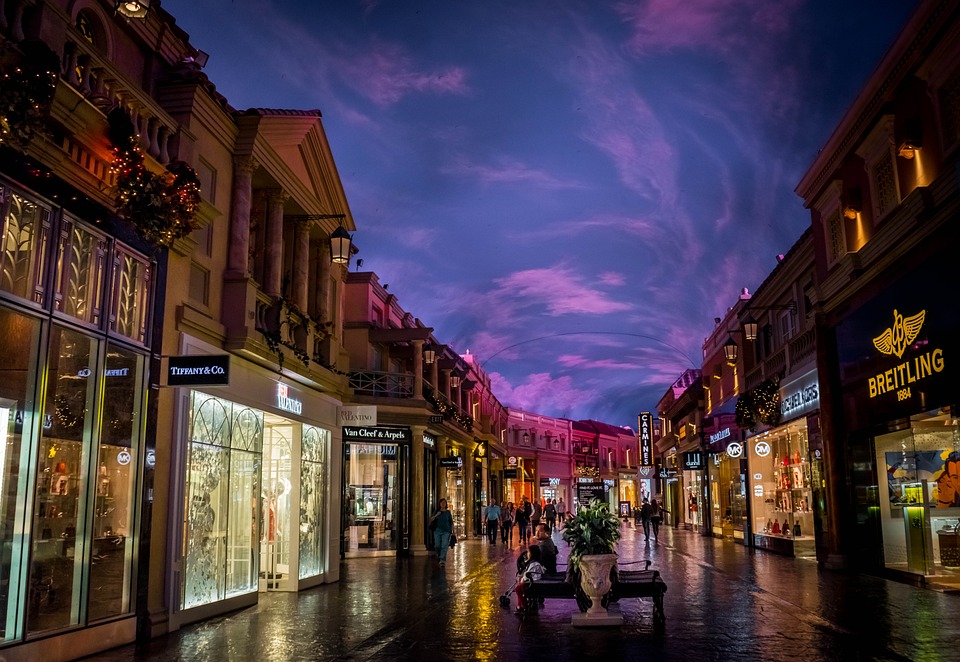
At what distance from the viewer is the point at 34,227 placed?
866 cm

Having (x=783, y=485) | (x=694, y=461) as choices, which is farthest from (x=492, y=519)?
(x=783, y=485)

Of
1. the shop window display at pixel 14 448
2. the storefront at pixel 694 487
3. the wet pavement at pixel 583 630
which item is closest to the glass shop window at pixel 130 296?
the shop window display at pixel 14 448

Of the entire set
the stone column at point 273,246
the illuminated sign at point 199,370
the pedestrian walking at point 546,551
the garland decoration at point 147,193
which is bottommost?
the pedestrian walking at point 546,551

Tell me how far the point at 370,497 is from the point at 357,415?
8943mm

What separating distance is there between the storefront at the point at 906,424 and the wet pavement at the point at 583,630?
86 cm

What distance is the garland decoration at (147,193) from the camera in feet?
30.9

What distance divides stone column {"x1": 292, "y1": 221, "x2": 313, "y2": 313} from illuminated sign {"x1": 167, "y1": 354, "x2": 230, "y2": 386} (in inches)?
215

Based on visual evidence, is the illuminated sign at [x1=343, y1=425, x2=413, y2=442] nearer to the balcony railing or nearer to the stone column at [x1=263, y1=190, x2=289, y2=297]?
the balcony railing

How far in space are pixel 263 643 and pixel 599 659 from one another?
3.94m

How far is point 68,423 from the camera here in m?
9.15

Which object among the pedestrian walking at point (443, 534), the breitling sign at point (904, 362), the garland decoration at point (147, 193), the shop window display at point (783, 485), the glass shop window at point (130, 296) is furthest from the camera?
the shop window display at point (783, 485)

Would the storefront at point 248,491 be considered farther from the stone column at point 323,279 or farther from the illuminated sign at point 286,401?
the stone column at point 323,279

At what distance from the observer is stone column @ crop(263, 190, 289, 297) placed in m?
14.7

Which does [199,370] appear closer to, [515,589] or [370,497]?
[515,589]
